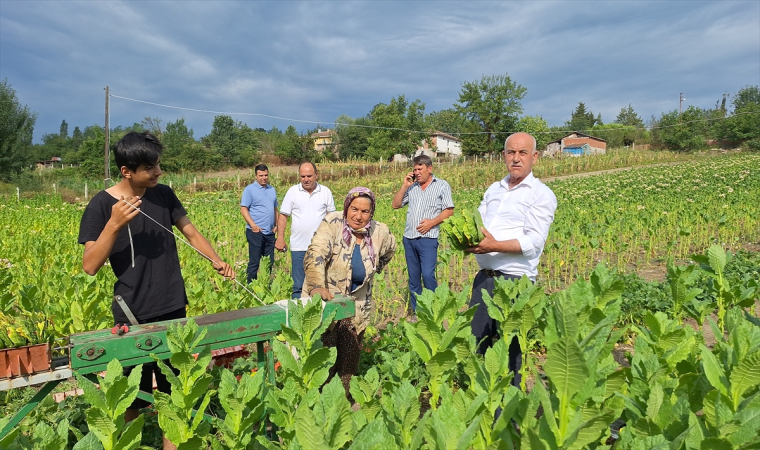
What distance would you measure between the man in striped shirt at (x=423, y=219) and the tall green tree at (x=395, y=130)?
163 ft

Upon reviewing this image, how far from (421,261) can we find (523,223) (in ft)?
7.90

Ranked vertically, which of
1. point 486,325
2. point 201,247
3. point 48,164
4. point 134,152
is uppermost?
point 48,164

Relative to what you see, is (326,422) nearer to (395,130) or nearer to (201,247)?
(201,247)

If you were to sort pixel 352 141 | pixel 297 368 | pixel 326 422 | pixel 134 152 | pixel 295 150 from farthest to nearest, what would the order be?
pixel 352 141 < pixel 295 150 < pixel 134 152 < pixel 297 368 < pixel 326 422

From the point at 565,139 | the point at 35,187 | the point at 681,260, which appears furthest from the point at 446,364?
the point at 565,139

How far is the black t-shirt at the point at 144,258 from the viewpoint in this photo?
257 centimetres

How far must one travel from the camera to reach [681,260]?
9.05 metres

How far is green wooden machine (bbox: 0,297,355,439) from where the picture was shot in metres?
2.03

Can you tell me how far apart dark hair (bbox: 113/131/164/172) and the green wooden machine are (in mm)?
947

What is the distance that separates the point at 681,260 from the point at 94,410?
10.5 metres

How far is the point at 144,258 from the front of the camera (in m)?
2.71

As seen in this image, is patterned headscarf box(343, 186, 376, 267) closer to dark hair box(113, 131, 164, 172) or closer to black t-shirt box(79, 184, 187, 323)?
black t-shirt box(79, 184, 187, 323)

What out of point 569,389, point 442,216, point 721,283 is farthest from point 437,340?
point 442,216

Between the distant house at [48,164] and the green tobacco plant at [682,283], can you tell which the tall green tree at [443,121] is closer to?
the distant house at [48,164]
